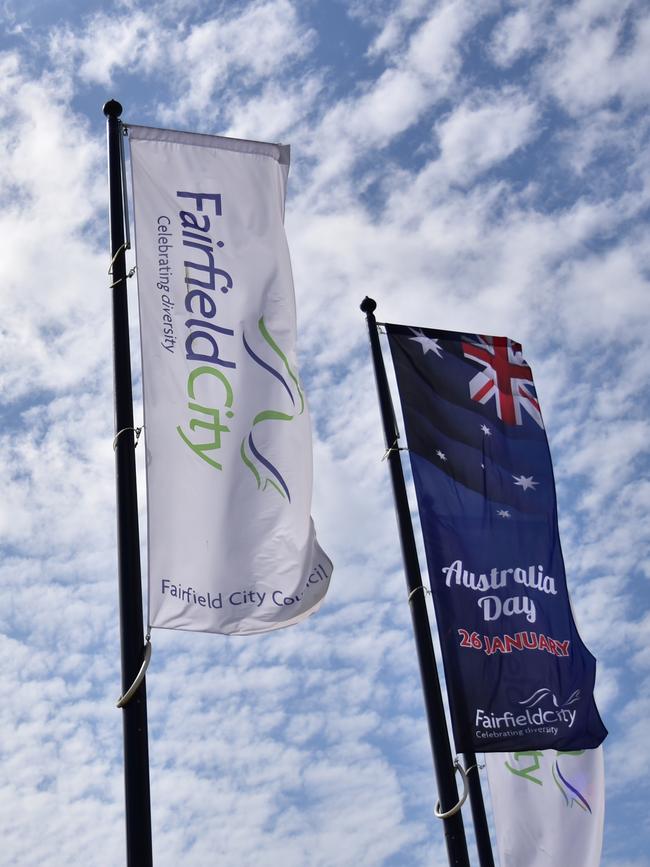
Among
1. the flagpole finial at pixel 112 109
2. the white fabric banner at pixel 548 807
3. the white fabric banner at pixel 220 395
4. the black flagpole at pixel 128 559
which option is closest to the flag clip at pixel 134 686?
the black flagpole at pixel 128 559

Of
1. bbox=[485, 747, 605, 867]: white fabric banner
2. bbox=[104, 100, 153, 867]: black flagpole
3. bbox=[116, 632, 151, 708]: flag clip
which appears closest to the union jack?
bbox=[485, 747, 605, 867]: white fabric banner

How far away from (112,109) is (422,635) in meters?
6.29

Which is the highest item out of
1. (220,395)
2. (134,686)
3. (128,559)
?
(220,395)

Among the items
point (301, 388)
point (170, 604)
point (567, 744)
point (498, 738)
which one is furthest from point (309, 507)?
point (567, 744)

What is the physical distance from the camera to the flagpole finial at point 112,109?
1057 centimetres

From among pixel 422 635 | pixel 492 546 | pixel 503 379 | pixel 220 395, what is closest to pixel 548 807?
pixel 492 546

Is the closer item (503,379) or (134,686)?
(134,686)

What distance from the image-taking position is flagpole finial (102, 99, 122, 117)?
1057 centimetres

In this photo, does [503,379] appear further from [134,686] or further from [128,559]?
[134,686]

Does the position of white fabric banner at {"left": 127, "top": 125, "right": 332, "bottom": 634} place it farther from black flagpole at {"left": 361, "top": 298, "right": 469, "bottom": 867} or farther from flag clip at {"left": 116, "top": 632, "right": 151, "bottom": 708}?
black flagpole at {"left": 361, "top": 298, "right": 469, "bottom": 867}

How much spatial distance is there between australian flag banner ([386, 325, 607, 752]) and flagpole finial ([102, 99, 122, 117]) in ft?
14.9

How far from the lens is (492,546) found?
12.1 meters

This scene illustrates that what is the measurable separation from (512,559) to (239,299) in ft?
14.8

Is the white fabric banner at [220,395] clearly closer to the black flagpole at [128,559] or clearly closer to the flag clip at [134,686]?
the black flagpole at [128,559]
